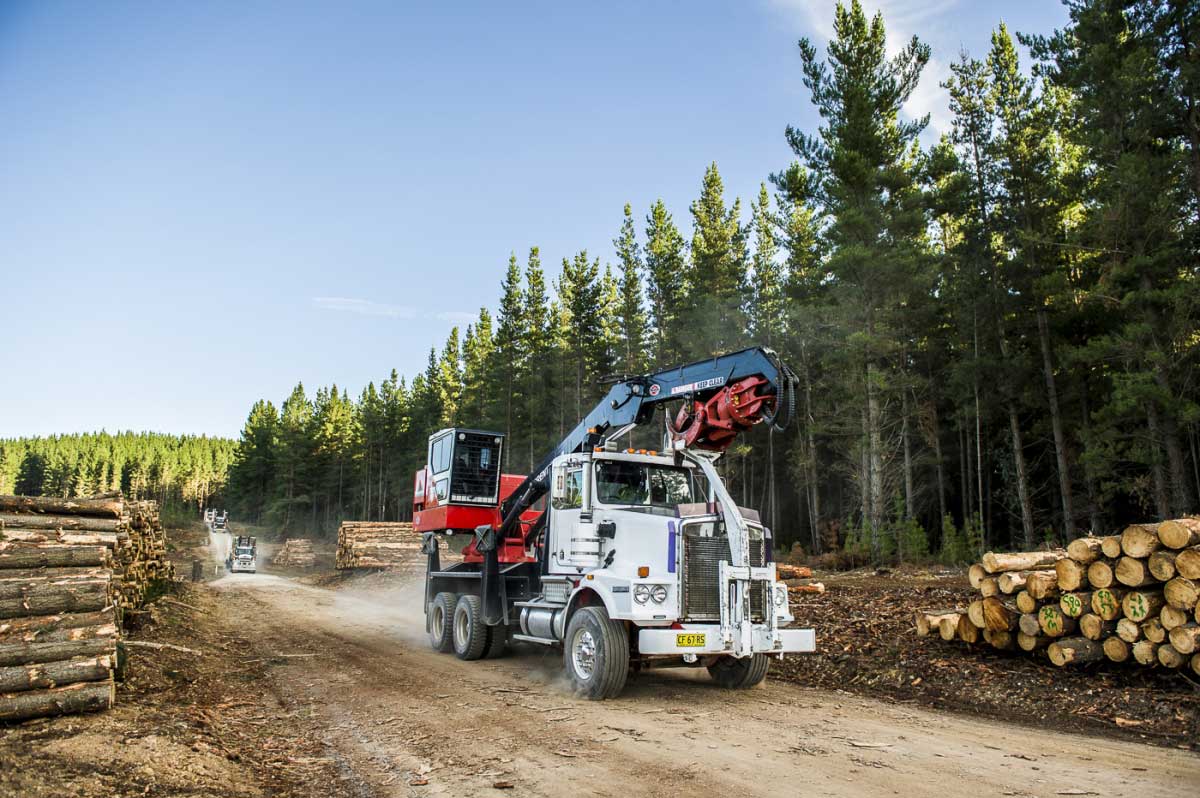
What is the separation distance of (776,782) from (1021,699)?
4.30 metres

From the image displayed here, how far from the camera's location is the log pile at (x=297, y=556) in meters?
51.2

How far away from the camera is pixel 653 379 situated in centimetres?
1017

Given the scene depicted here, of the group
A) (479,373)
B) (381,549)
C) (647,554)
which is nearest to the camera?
(647,554)

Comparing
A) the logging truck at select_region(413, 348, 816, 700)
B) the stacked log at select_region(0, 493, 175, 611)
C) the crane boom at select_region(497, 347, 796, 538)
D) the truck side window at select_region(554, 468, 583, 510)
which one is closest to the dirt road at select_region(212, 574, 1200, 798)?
the logging truck at select_region(413, 348, 816, 700)

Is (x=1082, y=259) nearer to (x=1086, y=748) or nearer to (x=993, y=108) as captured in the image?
(x=993, y=108)

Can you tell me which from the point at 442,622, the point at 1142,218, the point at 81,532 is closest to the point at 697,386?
the point at 442,622

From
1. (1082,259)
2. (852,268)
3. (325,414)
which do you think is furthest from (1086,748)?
(325,414)

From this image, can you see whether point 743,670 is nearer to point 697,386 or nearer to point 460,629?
point 697,386

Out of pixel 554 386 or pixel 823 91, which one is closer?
pixel 823 91

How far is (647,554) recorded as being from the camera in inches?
330

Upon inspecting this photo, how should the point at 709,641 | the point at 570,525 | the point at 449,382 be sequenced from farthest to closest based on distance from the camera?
1. the point at 449,382
2. the point at 570,525
3. the point at 709,641

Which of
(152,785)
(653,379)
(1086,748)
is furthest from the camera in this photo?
(653,379)

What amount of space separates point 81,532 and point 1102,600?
12862 millimetres

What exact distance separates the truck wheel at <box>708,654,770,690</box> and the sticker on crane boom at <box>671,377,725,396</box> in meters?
3.35
